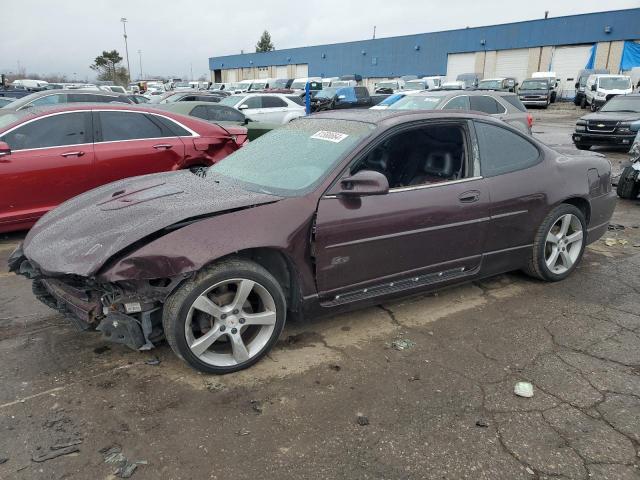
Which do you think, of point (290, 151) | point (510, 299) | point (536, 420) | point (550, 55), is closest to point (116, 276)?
point (290, 151)

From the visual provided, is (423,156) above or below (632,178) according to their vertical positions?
above

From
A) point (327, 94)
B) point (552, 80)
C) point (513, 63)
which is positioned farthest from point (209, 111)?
point (513, 63)

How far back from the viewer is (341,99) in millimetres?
19594

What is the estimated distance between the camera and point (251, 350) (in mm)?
3164

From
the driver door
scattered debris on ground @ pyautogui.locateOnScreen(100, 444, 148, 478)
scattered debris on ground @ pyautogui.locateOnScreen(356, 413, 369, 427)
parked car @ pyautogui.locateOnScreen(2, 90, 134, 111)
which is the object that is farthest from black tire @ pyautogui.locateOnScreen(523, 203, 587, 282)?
parked car @ pyautogui.locateOnScreen(2, 90, 134, 111)

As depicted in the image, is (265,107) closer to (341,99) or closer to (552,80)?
(341,99)

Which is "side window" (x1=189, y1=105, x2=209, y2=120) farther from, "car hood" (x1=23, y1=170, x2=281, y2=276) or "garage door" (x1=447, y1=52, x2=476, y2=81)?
"garage door" (x1=447, y1=52, x2=476, y2=81)

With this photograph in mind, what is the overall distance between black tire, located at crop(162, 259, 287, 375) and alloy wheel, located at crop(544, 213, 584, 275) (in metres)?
2.73

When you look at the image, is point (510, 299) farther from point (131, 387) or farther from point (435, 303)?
point (131, 387)

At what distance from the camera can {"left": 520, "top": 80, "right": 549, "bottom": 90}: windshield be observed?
106ft

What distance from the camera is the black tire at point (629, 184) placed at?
25.7 ft

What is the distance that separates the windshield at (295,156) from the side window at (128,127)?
270cm

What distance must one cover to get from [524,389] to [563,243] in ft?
6.87

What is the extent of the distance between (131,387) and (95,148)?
393cm
